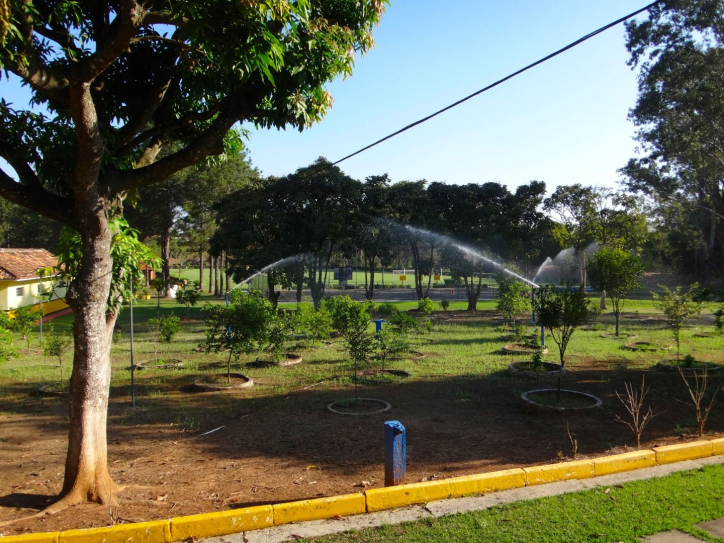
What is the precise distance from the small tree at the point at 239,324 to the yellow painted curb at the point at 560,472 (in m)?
7.83

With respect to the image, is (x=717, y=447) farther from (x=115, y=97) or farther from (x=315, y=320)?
(x=315, y=320)

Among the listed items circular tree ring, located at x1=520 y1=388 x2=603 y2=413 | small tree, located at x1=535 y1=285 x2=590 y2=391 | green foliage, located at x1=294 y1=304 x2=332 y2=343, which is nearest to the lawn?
circular tree ring, located at x1=520 y1=388 x2=603 y2=413

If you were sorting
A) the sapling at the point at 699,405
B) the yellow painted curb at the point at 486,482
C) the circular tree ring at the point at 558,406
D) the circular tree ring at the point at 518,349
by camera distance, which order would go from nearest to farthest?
the yellow painted curb at the point at 486,482
the sapling at the point at 699,405
the circular tree ring at the point at 558,406
the circular tree ring at the point at 518,349

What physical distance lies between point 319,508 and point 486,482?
6.38ft

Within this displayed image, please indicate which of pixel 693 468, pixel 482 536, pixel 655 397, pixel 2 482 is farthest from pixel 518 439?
pixel 2 482

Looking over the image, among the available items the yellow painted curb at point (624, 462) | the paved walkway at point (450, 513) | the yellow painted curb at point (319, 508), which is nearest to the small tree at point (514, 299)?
the yellow painted curb at point (624, 462)

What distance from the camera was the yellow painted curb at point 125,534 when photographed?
→ 486 centimetres

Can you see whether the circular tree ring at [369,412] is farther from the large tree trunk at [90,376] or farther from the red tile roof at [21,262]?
the red tile roof at [21,262]

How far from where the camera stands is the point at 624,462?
6.76 metres

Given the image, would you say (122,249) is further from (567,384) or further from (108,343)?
(567,384)

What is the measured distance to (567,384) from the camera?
1239 centimetres

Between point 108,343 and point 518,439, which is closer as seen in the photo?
point 108,343

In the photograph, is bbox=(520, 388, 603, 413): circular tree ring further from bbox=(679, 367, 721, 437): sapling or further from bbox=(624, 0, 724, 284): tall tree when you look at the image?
bbox=(624, 0, 724, 284): tall tree

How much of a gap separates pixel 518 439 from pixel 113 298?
6.17 metres
